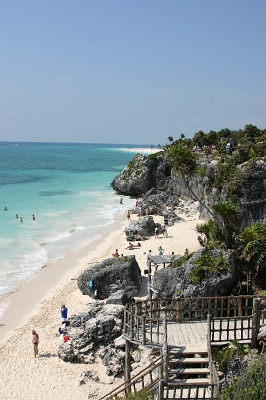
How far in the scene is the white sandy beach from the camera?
1414 cm

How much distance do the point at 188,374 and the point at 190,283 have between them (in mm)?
5425

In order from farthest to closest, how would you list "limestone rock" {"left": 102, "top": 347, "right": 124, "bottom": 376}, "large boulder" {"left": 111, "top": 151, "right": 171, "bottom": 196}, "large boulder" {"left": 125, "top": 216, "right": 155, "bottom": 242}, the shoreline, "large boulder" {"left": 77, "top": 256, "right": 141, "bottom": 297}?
1. "large boulder" {"left": 111, "top": 151, "right": 171, "bottom": 196}
2. "large boulder" {"left": 125, "top": 216, "right": 155, "bottom": 242}
3. "large boulder" {"left": 77, "top": 256, "right": 141, "bottom": 297}
4. the shoreline
5. "limestone rock" {"left": 102, "top": 347, "right": 124, "bottom": 376}

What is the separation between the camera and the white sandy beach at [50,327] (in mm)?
14141

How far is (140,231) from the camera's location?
109 feet

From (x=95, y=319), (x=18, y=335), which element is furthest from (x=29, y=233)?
(x=95, y=319)

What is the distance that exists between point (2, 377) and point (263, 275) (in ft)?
37.7

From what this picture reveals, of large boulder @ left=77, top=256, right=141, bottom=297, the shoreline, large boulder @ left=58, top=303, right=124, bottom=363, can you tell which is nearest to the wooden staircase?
large boulder @ left=58, top=303, right=124, bottom=363

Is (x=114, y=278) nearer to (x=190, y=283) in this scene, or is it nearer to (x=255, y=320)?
(x=190, y=283)

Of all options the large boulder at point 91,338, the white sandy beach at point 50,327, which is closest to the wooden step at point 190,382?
the white sandy beach at point 50,327

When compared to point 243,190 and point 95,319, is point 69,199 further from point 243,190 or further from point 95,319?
point 95,319

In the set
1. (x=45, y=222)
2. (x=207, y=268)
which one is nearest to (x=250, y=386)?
(x=207, y=268)

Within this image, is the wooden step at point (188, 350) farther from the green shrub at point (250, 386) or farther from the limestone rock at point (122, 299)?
the limestone rock at point (122, 299)

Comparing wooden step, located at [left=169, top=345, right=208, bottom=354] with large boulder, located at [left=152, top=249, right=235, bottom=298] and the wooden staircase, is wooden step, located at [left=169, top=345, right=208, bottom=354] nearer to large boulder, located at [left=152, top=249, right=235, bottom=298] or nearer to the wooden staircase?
the wooden staircase

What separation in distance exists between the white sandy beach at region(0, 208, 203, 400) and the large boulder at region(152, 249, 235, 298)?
3870 millimetres
